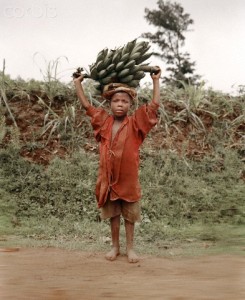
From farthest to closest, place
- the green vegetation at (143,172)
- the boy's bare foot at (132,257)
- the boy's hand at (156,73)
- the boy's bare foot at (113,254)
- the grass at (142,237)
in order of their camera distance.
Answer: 1. the green vegetation at (143,172)
2. the grass at (142,237)
3. the boy's hand at (156,73)
4. the boy's bare foot at (113,254)
5. the boy's bare foot at (132,257)

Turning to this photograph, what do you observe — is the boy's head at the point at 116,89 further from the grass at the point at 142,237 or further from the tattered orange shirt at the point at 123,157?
the grass at the point at 142,237

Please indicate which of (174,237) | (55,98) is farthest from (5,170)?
(174,237)

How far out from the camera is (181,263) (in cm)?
427

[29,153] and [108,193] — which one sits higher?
[29,153]

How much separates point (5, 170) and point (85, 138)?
159cm

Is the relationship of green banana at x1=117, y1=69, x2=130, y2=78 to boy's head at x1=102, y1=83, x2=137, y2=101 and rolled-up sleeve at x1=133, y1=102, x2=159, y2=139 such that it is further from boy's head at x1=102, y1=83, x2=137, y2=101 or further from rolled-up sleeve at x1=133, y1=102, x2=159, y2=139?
rolled-up sleeve at x1=133, y1=102, x2=159, y2=139

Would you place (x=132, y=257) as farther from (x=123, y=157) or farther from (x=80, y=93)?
(x=80, y=93)

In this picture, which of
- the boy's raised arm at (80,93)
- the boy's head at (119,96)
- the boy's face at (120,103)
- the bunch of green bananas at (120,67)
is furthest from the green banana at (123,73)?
the boy's raised arm at (80,93)

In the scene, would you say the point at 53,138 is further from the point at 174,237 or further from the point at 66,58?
the point at 174,237

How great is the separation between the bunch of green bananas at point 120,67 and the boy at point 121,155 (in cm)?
12

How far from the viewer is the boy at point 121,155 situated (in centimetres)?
442

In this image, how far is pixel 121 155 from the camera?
14.5 feet

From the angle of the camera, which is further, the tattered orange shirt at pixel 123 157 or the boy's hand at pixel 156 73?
the boy's hand at pixel 156 73

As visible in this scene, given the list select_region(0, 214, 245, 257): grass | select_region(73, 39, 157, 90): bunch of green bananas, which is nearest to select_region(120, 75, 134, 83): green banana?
select_region(73, 39, 157, 90): bunch of green bananas
